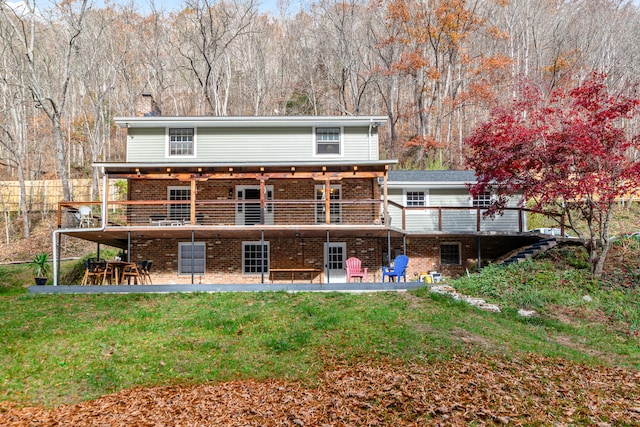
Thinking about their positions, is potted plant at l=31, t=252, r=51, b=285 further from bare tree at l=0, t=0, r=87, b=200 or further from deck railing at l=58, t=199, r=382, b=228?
bare tree at l=0, t=0, r=87, b=200

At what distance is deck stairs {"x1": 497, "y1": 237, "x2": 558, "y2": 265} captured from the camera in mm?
18698

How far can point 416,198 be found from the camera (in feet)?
74.1

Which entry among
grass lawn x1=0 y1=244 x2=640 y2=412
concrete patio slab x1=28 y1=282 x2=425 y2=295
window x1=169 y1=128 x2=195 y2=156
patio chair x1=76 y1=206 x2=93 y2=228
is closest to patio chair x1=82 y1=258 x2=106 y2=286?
concrete patio slab x1=28 y1=282 x2=425 y2=295

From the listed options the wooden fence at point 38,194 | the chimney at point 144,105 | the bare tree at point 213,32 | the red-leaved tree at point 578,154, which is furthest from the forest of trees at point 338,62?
the red-leaved tree at point 578,154

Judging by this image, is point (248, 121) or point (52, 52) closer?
point (248, 121)

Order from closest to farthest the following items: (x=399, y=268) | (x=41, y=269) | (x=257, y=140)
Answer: (x=399, y=268)
(x=41, y=269)
(x=257, y=140)

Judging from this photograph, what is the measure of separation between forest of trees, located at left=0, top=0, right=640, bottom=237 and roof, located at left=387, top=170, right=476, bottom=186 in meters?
10.9

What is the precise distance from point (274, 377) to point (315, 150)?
12993 mm

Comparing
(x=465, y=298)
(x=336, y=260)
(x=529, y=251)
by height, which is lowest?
(x=465, y=298)

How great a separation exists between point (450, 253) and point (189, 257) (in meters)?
10.8

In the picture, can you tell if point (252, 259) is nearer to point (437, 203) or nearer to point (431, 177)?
point (437, 203)

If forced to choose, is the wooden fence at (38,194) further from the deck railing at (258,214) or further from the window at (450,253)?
the window at (450,253)

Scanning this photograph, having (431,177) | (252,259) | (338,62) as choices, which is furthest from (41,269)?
(338,62)

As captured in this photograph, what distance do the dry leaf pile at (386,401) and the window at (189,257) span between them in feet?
38.0
